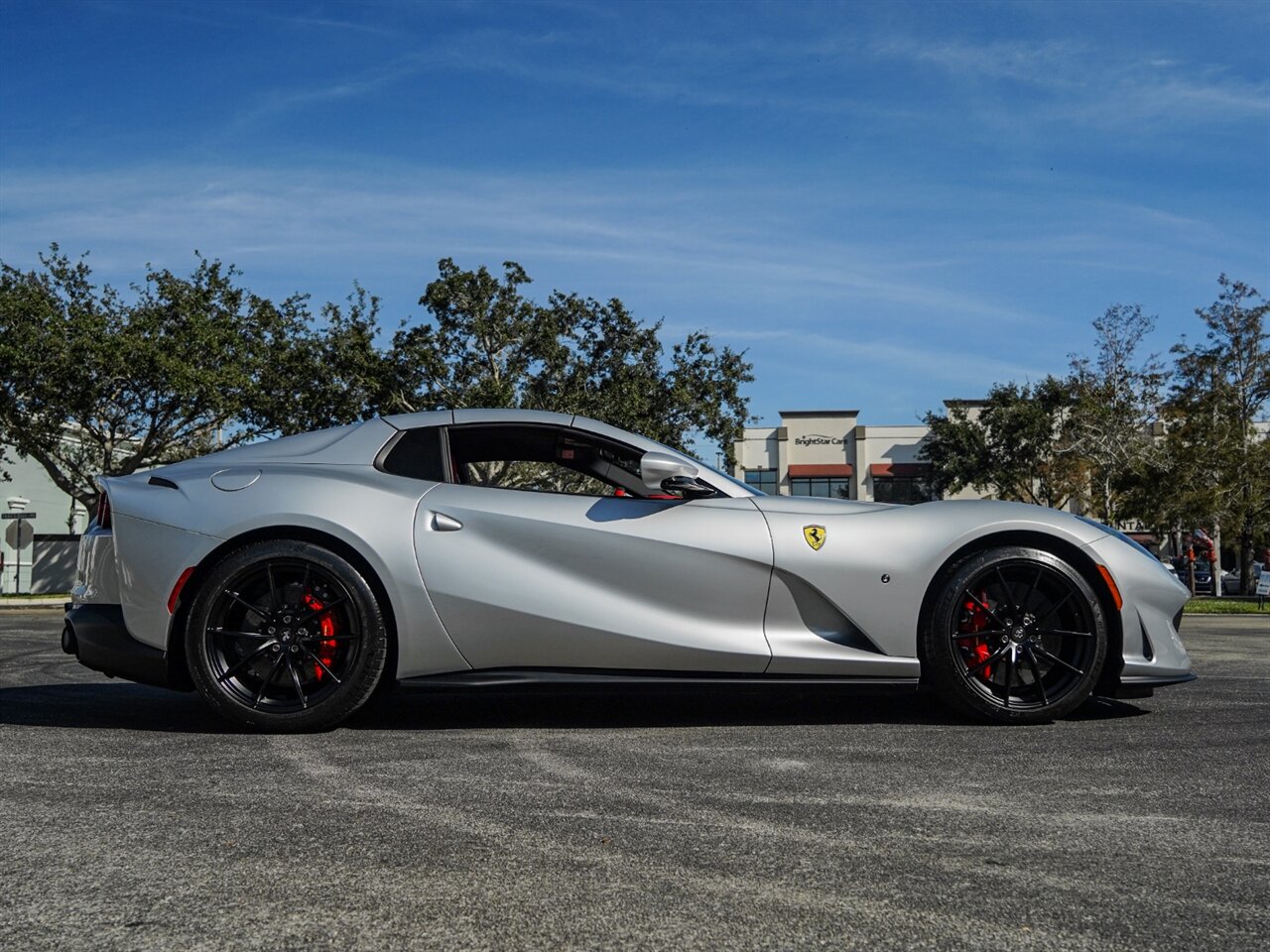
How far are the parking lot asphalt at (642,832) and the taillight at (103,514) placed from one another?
83 centimetres

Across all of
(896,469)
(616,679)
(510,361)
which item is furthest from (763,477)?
(616,679)

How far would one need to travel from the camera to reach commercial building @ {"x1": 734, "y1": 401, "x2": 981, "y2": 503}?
65.8 metres

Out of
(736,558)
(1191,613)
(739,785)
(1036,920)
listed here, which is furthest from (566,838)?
(1191,613)

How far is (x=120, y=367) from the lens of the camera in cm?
2805

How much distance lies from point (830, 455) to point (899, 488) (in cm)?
533

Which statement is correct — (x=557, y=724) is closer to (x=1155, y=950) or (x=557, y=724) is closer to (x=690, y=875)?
(x=690, y=875)

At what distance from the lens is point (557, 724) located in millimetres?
4676

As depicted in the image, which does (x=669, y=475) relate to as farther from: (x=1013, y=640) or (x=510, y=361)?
(x=510, y=361)

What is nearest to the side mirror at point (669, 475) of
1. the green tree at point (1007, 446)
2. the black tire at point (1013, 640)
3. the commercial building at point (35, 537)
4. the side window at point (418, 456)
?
the side window at point (418, 456)

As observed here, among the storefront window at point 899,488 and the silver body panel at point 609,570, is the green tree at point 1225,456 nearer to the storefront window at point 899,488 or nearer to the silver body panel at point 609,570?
the storefront window at point 899,488

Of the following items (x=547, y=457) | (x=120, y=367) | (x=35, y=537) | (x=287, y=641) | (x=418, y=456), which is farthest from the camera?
(x=35, y=537)

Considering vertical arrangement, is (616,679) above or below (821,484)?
below

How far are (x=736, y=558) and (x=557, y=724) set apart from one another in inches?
40.7

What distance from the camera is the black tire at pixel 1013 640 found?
4.48m
